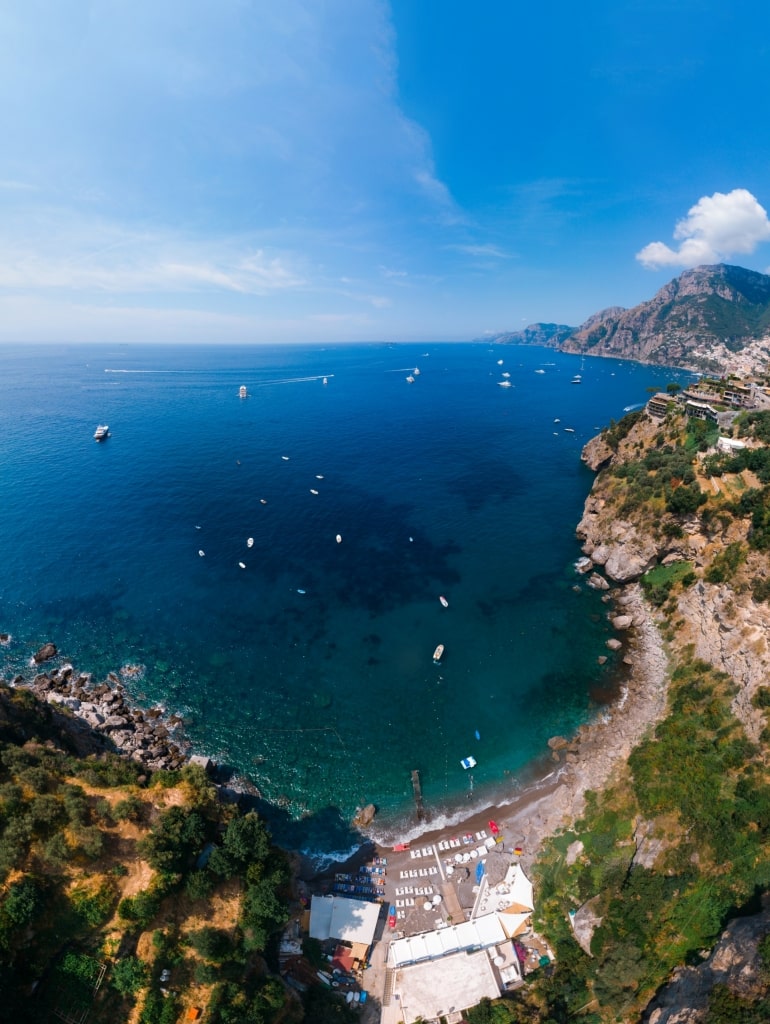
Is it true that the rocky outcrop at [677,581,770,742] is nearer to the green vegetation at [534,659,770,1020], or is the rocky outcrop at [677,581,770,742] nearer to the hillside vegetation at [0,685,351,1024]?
the green vegetation at [534,659,770,1020]

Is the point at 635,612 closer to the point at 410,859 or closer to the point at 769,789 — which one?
the point at 769,789

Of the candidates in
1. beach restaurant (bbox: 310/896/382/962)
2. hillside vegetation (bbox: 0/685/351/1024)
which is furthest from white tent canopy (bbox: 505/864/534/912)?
hillside vegetation (bbox: 0/685/351/1024)

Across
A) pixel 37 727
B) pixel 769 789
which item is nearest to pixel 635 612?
pixel 769 789

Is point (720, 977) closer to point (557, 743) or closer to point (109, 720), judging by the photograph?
point (557, 743)

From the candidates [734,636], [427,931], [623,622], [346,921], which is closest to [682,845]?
[427,931]

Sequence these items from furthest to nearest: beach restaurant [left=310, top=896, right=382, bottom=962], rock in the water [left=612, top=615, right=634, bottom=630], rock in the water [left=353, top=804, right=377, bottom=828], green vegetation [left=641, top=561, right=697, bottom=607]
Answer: rock in the water [left=612, top=615, right=634, bottom=630] < green vegetation [left=641, top=561, right=697, bottom=607] < rock in the water [left=353, top=804, right=377, bottom=828] < beach restaurant [left=310, top=896, right=382, bottom=962]

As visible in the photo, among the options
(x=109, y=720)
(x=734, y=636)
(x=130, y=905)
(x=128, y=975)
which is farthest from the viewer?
(x=734, y=636)

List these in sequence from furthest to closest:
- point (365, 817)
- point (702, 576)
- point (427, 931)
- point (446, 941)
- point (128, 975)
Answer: point (702, 576) < point (365, 817) < point (427, 931) < point (446, 941) < point (128, 975)
